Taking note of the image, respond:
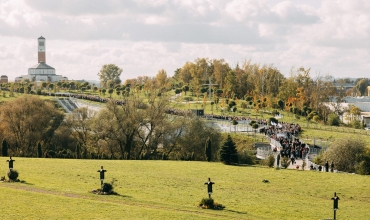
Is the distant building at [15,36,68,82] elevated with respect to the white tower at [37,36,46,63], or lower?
lower

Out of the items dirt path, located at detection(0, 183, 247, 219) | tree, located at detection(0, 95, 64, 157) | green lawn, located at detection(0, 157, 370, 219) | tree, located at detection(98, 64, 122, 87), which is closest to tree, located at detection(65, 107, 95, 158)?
tree, located at detection(0, 95, 64, 157)

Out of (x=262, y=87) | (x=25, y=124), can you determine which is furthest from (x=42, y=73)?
(x=25, y=124)

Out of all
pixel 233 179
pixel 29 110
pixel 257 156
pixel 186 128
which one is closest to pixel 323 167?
pixel 257 156

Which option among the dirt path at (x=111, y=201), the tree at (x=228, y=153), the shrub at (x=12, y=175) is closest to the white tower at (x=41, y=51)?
the tree at (x=228, y=153)

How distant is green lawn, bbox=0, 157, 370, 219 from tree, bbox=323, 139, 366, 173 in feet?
24.5

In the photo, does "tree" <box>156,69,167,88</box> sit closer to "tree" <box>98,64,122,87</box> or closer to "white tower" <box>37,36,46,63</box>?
"tree" <box>98,64,122,87</box>

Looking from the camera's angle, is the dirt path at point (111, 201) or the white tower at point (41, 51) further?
the white tower at point (41, 51)

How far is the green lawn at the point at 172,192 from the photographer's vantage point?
2242 cm

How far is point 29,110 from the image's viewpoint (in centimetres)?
5825

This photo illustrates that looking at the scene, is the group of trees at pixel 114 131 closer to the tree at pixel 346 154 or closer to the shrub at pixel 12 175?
the tree at pixel 346 154

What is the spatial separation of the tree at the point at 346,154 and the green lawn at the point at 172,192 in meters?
7.47

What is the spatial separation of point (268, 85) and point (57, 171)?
7427 centimetres

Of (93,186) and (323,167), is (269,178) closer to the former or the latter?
(323,167)

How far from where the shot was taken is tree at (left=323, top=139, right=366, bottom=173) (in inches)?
1756
